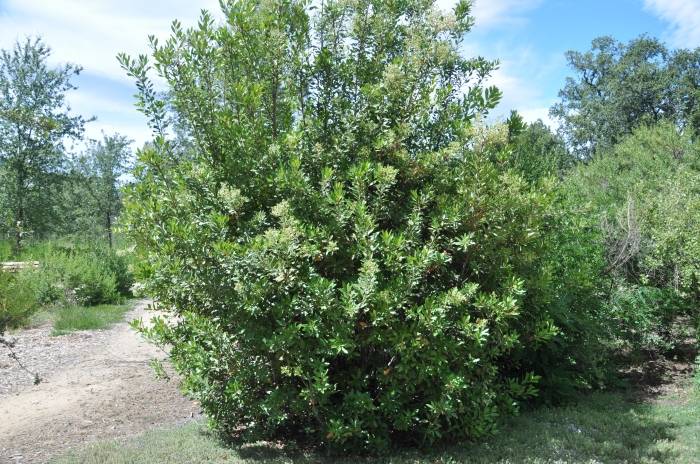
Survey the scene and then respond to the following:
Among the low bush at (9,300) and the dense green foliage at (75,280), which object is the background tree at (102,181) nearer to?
the dense green foliage at (75,280)

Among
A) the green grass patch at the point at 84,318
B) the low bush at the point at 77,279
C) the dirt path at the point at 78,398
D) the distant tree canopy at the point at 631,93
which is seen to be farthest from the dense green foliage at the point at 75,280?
the distant tree canopy at the point at 631,93

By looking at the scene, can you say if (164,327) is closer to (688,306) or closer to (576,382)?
(576,382)

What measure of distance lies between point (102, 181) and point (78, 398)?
22.7 m

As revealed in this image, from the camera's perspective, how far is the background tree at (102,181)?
26500 millimetres

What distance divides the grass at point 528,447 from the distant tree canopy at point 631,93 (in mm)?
37306

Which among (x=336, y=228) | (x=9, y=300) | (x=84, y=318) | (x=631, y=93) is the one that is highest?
(x=631, y=93)

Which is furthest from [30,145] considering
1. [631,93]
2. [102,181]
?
[631,93]

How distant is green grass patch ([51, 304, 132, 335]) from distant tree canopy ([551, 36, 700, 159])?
3609 centimetres

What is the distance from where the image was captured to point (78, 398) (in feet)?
21.9

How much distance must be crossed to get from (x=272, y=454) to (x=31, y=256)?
12695 mm

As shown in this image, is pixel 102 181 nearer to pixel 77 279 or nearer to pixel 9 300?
pixel 77 279

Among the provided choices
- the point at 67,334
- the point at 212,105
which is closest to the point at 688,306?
the point at 212,105

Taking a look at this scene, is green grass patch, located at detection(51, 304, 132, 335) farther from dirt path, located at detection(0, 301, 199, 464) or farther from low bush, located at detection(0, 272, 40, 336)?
low bush, located at detection(0, 272, 40, 336)

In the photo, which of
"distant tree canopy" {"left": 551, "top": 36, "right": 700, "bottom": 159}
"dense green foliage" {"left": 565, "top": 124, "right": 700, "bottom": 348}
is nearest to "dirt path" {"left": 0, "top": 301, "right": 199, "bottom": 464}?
"dense green foliage" {"left": 565, "top": 124, "right": 700, "bottom": 348}
